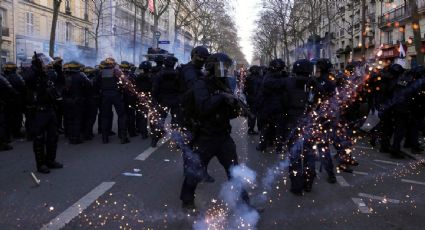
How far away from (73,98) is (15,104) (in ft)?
5.12

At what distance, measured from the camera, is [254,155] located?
353 inches

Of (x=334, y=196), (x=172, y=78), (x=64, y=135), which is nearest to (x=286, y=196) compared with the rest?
(x=334, y=196)

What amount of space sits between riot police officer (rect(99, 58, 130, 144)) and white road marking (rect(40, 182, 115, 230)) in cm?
376

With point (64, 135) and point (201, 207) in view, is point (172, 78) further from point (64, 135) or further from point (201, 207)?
point (201, 207)

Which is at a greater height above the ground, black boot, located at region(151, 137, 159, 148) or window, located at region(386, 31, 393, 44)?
window, located at region(386, 31, 393, 44)

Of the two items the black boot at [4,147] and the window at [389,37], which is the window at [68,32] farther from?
the black boot at [4,147]

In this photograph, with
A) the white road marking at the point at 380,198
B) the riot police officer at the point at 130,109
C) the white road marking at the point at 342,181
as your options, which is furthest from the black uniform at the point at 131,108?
the white road marking at the point at 380,198

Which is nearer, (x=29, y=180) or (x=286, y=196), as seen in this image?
(x=286, y=196)

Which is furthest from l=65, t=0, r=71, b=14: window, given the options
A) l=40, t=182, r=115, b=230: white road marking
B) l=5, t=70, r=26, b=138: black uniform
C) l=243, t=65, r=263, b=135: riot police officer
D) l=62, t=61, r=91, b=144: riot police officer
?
l=40, t=182, r=115, b=230: white road marking

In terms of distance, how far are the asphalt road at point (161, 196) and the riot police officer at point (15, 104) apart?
1959 mm

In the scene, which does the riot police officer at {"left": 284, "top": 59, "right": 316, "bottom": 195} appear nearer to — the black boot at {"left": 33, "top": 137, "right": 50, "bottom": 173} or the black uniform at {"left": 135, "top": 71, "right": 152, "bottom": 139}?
the black boot at {"left": 33, "top": 137, "right": 50, "bottom": 173}

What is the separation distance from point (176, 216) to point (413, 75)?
5.73 metres

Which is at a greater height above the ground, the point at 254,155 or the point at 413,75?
the point at 413,75

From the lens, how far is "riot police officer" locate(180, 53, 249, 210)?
459 centimetres
